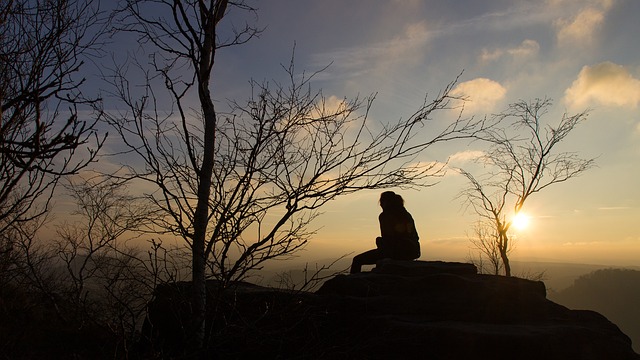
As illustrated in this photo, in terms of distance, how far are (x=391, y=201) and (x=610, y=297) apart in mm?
158699

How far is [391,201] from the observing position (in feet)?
30.3

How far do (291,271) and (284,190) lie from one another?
116 centimetres

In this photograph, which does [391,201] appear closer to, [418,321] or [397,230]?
[397,230]

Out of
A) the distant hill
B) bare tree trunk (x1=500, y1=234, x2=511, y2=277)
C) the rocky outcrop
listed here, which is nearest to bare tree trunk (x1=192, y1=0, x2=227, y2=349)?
the rocky outcrop

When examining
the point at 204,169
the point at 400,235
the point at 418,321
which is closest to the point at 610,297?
the point at 400,235

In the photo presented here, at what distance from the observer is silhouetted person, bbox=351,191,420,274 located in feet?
29.9

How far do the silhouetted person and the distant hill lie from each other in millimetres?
128537

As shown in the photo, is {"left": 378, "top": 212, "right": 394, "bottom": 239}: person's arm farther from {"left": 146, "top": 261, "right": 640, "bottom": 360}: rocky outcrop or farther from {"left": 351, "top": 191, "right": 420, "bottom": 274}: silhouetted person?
{"left": 146, "top": 261, "right": 640, "bottom": 360}: rocky outcrop

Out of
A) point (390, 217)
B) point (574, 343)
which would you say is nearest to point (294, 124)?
point (574, 343)

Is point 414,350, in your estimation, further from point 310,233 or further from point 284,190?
A: point 284,190

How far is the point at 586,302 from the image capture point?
124 metres

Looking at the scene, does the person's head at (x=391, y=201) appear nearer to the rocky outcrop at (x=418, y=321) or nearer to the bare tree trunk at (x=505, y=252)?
the rocky outcrop at (x=418, y=321)

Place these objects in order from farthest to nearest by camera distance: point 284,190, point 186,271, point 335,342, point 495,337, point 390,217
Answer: point 390,217 < point 335,342 < point 495,337 < point 186,271 < point 284,190

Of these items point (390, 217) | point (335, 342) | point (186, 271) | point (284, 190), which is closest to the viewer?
point (284, 190)
